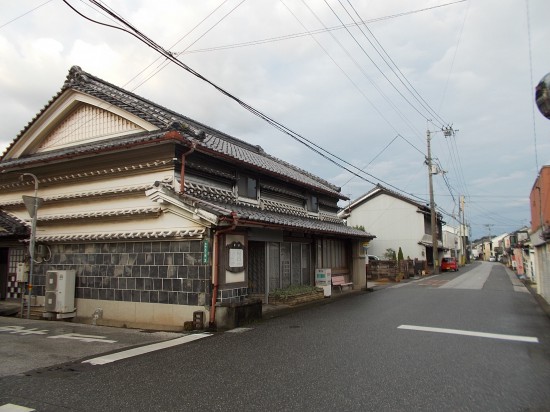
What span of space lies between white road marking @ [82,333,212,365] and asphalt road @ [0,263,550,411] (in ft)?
0.73

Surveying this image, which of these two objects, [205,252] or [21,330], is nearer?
[205,252]

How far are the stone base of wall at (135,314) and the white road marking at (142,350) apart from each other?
3.17 ft

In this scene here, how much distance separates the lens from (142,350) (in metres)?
7.46

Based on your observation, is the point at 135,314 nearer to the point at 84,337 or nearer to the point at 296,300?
the point at 84,337

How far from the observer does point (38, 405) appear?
186 inches

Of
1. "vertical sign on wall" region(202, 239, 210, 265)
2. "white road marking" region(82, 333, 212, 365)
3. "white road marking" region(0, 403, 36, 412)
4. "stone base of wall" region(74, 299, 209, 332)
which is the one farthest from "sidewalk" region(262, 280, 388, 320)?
"white road marking" region(0, 403, 36, 412)

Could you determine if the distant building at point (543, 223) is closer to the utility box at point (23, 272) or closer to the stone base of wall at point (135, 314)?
the stone base of wall at point (135, 314)

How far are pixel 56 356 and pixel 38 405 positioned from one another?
8.78 ft

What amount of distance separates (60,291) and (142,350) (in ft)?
19.3

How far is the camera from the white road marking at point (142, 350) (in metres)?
6.74

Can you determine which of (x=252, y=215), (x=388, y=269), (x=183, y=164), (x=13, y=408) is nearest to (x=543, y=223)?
(x=252, y=215)

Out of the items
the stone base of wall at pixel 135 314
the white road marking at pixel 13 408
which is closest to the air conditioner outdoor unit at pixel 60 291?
the stone base of wall at pixel 135 314

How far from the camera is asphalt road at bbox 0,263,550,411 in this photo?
4809 mm

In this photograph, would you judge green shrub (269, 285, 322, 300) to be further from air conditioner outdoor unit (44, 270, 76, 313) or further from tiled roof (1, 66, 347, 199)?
air conditioner outdoor unit (44, 270, 76, 313)
